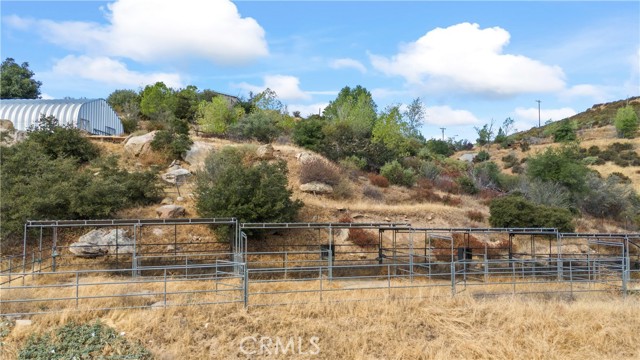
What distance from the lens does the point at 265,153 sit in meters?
36.6

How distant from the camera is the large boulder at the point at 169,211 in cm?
2634

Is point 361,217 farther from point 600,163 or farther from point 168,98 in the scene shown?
point 600,163

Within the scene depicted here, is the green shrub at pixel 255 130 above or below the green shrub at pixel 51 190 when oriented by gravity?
above

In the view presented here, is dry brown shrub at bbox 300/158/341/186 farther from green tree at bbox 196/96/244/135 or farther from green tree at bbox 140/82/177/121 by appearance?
green tree at bbox 140/82/177/121

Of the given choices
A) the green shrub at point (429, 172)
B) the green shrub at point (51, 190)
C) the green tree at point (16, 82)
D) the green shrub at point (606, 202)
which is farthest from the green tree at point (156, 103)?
the green shrub at point (606, 202)

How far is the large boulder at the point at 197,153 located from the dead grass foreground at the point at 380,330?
2297 cm

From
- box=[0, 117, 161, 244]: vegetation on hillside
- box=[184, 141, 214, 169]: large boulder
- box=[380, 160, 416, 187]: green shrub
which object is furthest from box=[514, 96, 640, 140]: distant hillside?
box=[0, 117, 161, 244]: vegetation on hillside

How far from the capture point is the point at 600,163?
65250mm

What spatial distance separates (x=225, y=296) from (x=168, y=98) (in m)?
52.0

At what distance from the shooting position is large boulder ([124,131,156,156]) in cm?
3631

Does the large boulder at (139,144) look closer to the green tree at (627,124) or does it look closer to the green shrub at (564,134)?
the green shrub at (564,134)

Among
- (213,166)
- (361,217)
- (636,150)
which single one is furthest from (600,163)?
(213,166)

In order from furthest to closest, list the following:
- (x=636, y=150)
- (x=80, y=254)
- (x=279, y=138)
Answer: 1. (x=636, y=150)
2. (x=279, y=138)
3. (x=80, y=254)

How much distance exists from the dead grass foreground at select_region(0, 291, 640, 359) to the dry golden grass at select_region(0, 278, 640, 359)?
1.0 inches
